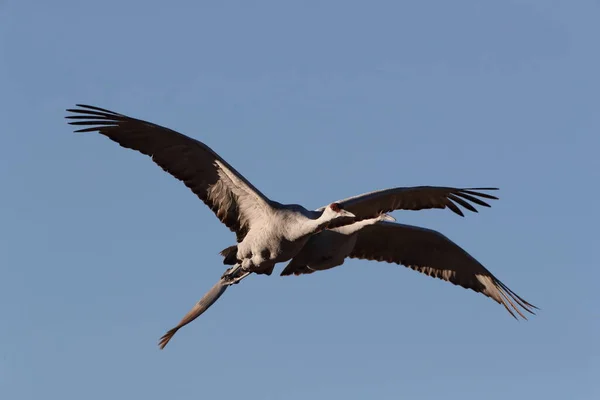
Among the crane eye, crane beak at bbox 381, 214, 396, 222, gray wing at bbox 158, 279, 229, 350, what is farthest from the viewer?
gray wing at bbox 158, 279, 229, 350

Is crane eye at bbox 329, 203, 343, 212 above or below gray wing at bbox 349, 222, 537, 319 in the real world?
below

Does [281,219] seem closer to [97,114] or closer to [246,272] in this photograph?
[246,272]

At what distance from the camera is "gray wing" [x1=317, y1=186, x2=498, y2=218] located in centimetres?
2131

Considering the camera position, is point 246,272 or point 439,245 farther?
point 439,245

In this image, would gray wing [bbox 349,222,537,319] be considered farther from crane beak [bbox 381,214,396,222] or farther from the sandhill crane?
crane beak [bbox 381,214,396,222]

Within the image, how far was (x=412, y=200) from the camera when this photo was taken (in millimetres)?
21984

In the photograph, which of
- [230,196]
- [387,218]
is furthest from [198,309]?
[387,218]

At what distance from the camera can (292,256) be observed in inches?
837

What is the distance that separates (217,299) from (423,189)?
412 centimetres

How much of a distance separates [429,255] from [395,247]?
0.72 metres

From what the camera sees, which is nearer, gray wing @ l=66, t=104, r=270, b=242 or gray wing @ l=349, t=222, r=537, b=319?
gray wing @ l=66, t=104, r=270, b=242

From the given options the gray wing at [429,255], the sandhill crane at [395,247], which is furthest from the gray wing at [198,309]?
the gray wing at [429,255]


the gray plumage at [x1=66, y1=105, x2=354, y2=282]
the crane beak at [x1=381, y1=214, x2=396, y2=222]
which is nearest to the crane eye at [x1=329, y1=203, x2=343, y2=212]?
the gray plumage at [x1=66, y1=105, x2=354, y2=282]

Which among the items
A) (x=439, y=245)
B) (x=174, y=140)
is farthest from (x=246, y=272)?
(x=439, y=245)
